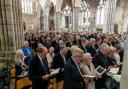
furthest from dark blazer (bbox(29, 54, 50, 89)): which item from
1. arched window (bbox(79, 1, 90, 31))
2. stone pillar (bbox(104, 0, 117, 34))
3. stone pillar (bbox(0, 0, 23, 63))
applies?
arched window (bbox(79, 1, 90, 31))

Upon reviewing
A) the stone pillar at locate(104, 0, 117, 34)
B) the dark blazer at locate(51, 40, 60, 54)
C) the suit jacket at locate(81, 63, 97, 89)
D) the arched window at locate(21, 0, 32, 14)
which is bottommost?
the suit jacket at locate(81, 63, 97, 89)

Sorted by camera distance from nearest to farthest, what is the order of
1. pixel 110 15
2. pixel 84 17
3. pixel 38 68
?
pixel 38 68, pixel 110 15, pixel 84 17

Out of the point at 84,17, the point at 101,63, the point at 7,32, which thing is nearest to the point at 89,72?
the point at 101,63

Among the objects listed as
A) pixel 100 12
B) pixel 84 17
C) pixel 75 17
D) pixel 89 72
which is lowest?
pixel 89 72

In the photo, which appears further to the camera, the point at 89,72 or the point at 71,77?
the point at 89,72

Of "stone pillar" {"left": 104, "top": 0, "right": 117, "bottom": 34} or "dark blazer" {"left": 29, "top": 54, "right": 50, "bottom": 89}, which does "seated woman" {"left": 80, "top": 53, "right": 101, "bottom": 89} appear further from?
"stone pillar" {"left": 104, "top": 0, "right": 117, "bottom": 34}

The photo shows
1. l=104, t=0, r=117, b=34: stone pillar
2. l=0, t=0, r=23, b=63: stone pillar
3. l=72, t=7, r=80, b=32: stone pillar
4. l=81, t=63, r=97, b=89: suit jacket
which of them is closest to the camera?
l=81, t=63, r=97, b=89: suit jacket

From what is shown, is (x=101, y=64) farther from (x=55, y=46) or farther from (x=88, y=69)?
(x=55, y=46)

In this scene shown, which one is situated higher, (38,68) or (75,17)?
(75,17)

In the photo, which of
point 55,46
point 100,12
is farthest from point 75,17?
point 55,46

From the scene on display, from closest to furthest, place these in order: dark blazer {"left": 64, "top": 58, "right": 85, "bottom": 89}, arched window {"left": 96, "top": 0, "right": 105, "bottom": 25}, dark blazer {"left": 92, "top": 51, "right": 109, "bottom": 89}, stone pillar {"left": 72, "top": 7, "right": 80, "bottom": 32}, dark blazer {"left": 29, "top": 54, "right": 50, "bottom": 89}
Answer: dark blazer {"left": 64, "top": 58, "right": 85, "bottom": 89} < dark blazer {"left": 29, "top": 54, "right": 50, "bottom": 89} < dark blazer {"left": 92, "top": 51, "right": 109, "bottom": 89} < stone pillar {"left": 72, "top": 7, "right": 80, "bottom": 32} < arched window {"left": 96, "top": 0, "right": 105, "bottom": 25}

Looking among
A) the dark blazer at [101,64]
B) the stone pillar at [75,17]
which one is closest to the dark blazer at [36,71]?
the dark blazer at [101,64]

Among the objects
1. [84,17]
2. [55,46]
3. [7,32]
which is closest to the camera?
[7,32]

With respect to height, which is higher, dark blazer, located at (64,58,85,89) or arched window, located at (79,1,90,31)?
arched window, located at (79,1,90,31)
